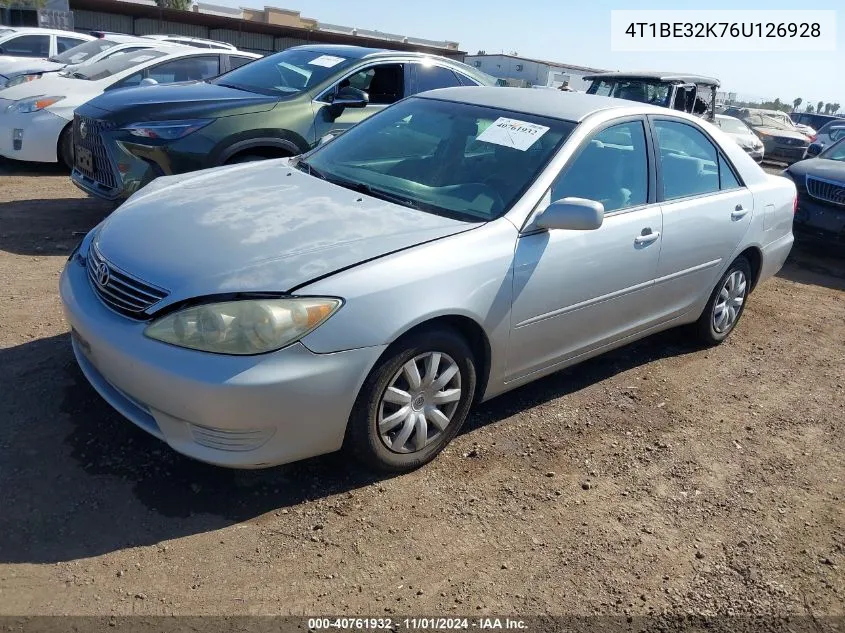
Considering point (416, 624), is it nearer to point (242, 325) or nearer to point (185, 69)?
point (242, 325)

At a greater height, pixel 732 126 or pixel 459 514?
pixel 732 126

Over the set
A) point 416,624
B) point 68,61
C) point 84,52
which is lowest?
point 416,624

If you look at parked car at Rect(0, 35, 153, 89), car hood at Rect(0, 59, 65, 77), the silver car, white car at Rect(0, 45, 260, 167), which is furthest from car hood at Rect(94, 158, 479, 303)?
car hood at Rect(0, 59, 65, 77)

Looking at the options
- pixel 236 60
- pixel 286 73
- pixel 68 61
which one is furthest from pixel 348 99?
pixel 68 61

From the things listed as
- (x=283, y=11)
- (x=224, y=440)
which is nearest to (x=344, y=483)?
(x=224, y=440)

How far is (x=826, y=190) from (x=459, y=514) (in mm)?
7088

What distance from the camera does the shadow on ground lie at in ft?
8.64

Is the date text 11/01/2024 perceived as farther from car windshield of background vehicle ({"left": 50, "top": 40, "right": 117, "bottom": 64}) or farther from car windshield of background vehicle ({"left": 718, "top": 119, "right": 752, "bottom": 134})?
car windshield of background vehicle ({"left": 718, "top": 119, "right": 752, "bottom": 134})

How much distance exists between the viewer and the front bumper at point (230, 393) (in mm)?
2574

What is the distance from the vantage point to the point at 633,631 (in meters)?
2.51

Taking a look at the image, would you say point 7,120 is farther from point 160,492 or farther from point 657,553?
point 657,553

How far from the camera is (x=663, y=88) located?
11.5 meters

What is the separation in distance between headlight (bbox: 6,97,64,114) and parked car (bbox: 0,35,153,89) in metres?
0.62

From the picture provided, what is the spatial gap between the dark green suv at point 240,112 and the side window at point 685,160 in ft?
9.50
